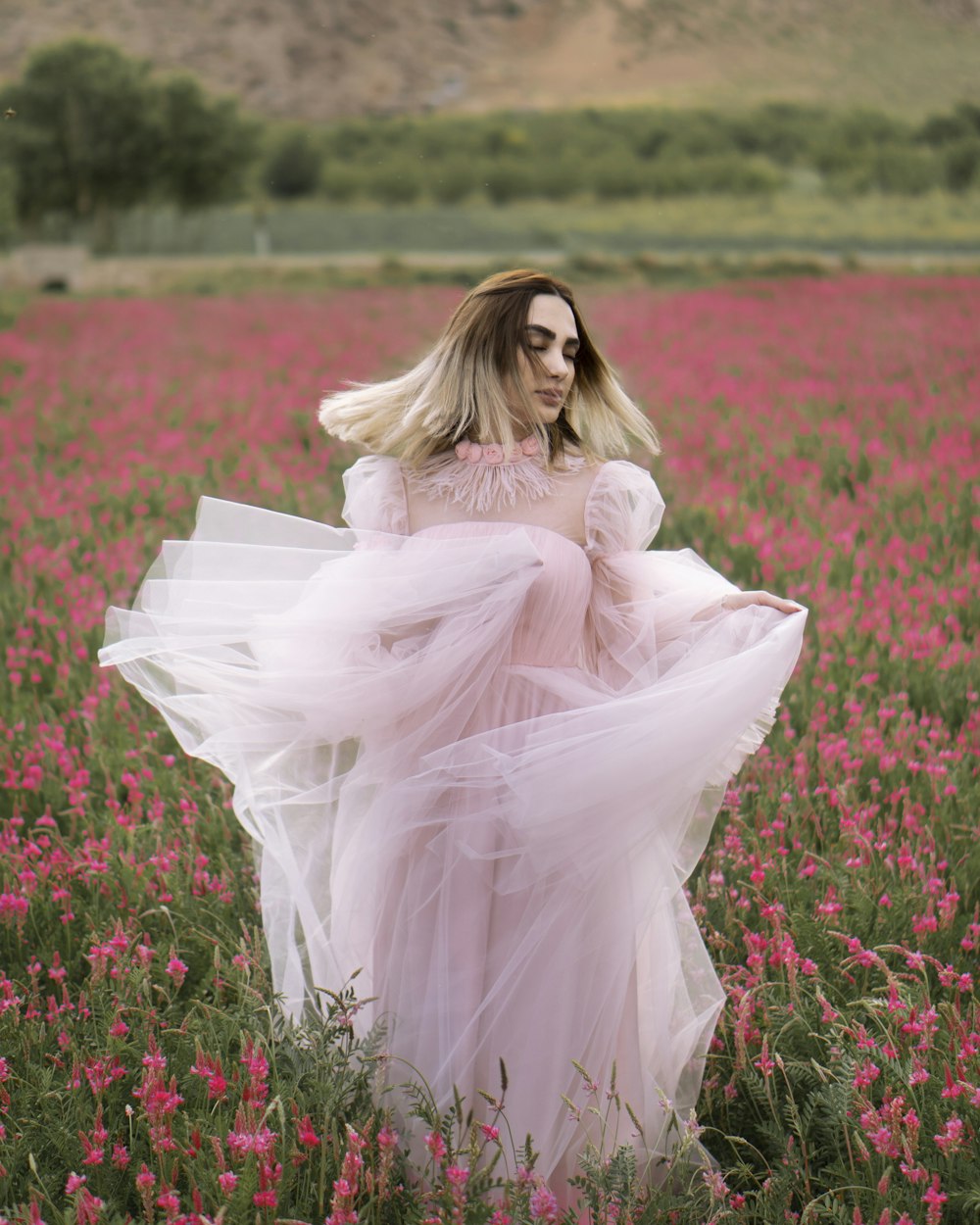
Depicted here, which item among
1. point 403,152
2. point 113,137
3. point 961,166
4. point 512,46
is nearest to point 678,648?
point 961,166

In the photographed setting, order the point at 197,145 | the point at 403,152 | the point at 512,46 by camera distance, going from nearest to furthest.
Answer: the point at 197,145 < the point at 403,152 < the point at 512,46

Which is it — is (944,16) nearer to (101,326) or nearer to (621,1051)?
(101,326)

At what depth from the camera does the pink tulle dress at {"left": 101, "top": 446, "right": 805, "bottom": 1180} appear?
2.59m

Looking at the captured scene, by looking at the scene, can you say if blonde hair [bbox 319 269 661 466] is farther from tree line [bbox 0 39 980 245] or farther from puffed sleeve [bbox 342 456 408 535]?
tree line [bbox 0 39 980 245]

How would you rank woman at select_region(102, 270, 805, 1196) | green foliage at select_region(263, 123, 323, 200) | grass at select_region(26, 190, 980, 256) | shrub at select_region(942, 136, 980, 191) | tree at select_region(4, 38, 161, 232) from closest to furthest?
woman at select_region(102, 270, 805, 1196) → grass at select_region(26, 190, 980, 256) → shrub at select_region(942, 136, 980, 191) → tree at select_region(4, 38, 161, 232) → green foliage at select_region(263, 123, 323, 200)

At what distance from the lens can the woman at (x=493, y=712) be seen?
261cm

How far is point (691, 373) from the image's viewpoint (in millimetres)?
13148

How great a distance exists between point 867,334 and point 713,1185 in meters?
14.3

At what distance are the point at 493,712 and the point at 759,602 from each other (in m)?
0.65

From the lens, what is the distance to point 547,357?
277 centimetres

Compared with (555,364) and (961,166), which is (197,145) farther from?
(555,364)

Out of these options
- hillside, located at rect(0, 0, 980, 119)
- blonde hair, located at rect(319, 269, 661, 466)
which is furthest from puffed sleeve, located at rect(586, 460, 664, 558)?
hillside, located at rect(0, 0, 980, 119)

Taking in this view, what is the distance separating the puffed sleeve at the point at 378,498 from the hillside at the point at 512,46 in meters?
99.5

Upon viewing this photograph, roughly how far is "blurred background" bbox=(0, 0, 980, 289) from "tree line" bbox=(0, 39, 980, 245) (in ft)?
0.53
